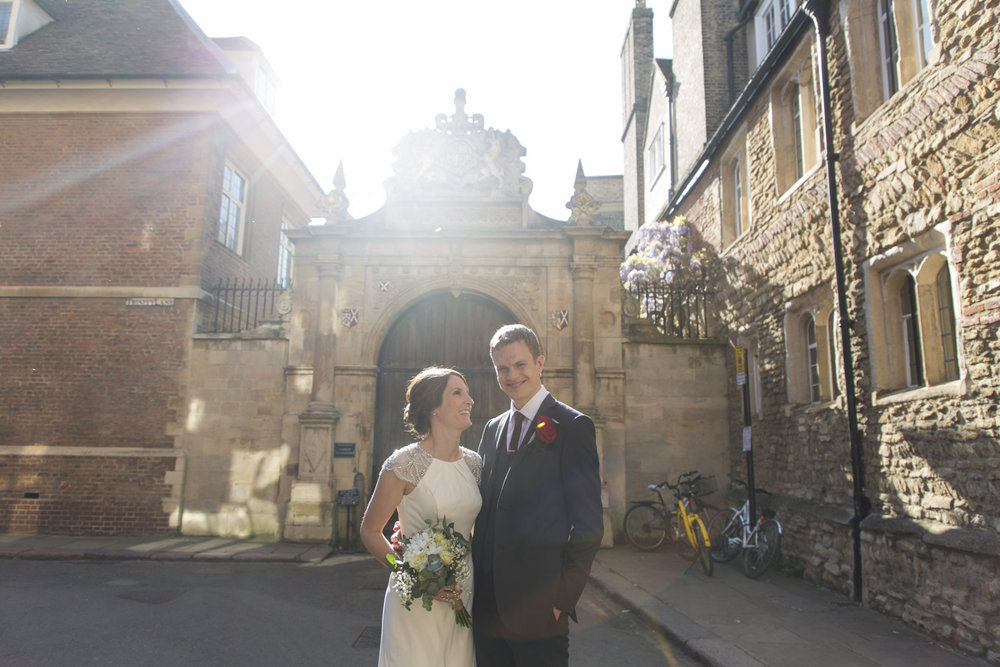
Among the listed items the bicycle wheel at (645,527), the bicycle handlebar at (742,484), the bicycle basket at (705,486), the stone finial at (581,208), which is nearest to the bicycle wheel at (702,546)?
the bicycle basket at (705,486)

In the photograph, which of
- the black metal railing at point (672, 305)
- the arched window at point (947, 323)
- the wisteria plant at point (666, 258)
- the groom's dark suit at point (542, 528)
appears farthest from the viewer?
the wisteria plant at point (666, 258)

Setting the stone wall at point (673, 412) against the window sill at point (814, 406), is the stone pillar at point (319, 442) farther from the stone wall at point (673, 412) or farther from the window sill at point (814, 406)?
the window sill at point (814, 406)

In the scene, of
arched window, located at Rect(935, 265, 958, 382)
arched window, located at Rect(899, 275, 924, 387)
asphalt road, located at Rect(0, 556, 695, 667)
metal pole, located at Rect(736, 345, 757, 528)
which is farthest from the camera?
metal pole, located at Rect(736, 345, 757, 528)

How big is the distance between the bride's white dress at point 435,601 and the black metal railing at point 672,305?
9091 millimetres

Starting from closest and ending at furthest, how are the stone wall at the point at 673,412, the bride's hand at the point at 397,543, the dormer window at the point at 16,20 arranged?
1. the bride's hand at the point at 397,543
2. the stone wall at the point at 673,412
3. the dormer window at the point at 16,20

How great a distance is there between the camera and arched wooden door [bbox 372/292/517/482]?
11.3 m

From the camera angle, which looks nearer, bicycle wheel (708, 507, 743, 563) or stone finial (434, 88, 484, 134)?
bicycle wheel (708, 507, 743, 563)

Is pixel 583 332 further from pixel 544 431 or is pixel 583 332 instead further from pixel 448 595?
pixel 448 595

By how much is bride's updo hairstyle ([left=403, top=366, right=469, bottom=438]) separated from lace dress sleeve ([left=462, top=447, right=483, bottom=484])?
0.82 ft

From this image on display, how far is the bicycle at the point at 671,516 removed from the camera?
30.5 ft

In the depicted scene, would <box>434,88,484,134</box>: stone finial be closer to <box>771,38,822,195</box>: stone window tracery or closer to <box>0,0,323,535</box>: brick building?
<box>0,0,323,535</box>: brick building

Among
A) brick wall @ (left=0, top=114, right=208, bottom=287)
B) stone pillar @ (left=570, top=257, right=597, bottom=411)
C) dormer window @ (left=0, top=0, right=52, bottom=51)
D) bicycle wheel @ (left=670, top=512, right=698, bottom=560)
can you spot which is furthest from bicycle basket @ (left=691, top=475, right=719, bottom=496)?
dormer window @ (left=0, top=0, right=52, bottom=51)

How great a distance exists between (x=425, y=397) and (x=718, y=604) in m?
5.31

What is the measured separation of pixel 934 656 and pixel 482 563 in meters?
4.63
